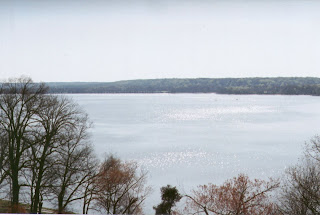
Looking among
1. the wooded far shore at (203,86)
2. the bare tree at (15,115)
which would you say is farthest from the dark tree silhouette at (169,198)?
the wooded far shore at (203,86)

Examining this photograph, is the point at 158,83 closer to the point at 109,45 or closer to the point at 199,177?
the point at 199,177

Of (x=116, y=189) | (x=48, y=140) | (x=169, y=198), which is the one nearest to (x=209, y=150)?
(x=116, y=189)

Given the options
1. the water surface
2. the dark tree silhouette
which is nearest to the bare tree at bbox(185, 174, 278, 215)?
the dark tree silhouette

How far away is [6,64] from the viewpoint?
13.0ft

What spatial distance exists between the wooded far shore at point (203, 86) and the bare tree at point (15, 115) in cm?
44

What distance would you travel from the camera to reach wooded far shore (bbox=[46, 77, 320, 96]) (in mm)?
6134

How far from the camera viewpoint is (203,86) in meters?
11.3

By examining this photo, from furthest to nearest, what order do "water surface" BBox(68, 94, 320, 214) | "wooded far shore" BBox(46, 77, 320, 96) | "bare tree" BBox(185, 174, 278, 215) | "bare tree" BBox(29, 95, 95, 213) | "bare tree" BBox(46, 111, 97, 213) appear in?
"water surface" BBox(68, 94, 320, 214), "wooded far shore" BBox(46, 77, 320, 96), "bare tree" BBox(46, 111, 97, 213), "bare tree" BBox(29, 95, 95, 213), "bare tree" BBox(185, 174, 278, 215)

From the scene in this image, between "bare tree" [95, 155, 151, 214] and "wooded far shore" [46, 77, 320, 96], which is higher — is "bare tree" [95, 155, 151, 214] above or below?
below

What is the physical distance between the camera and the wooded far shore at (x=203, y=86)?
613 centimetres

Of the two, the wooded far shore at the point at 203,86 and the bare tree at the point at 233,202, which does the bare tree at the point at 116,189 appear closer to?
the bare tree at the point at 233,202

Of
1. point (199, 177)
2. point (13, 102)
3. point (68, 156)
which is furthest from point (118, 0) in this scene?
point (199, 177)

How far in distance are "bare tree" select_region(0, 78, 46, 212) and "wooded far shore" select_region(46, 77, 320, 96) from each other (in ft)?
1.44

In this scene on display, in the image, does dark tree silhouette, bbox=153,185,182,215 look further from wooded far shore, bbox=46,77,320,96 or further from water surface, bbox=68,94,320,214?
wooded far shore, bbox=46,77,320,96
